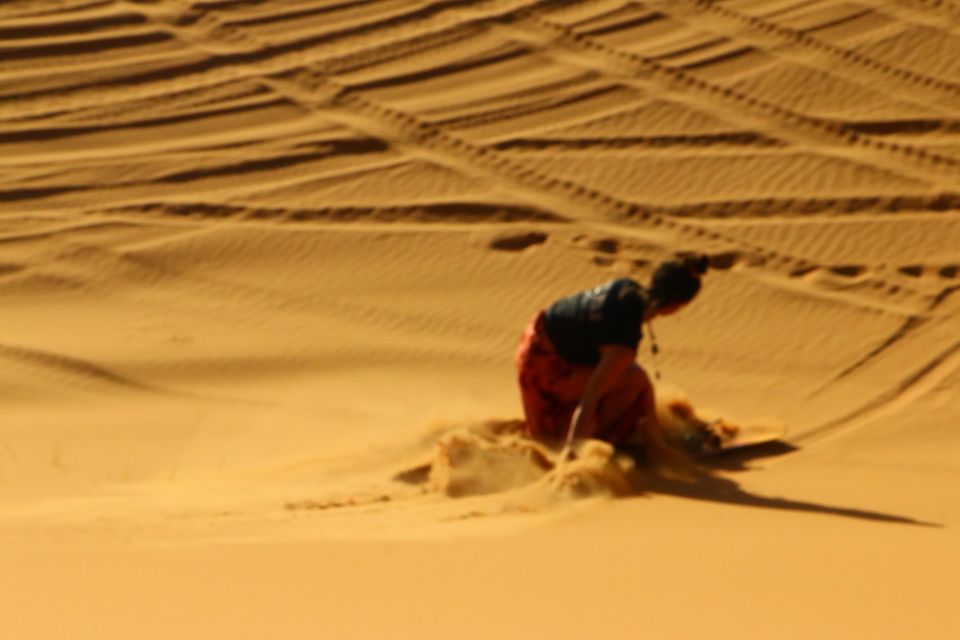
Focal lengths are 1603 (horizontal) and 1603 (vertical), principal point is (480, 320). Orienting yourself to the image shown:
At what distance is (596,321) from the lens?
5.80 meters

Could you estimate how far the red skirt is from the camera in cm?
603

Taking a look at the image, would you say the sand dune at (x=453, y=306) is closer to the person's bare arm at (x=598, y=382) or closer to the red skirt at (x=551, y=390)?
the person's bare arm at (x=598, y=382)

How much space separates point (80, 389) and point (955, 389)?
4.32 metres

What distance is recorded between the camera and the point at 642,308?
5.70 meters

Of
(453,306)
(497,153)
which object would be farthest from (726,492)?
(497,153)

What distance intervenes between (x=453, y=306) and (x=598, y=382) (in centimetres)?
344

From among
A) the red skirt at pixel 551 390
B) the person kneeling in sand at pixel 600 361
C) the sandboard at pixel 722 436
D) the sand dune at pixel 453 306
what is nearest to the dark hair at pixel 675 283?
the person kneeling in sand at pixel 600 361

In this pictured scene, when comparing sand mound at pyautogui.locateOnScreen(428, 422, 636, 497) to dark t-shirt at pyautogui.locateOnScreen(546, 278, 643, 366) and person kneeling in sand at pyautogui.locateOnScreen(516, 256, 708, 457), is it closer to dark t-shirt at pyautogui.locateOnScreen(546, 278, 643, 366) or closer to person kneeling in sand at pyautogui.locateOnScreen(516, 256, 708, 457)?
person kneeling in sand at pyautogui.locateOnScreen(516, 256, 708, 457)

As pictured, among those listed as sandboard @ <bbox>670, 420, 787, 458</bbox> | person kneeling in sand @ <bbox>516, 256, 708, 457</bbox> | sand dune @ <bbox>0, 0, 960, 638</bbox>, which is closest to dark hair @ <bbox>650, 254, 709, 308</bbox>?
person kneeling in sand @ <bbox>516, 256, 708, 457</bbox>

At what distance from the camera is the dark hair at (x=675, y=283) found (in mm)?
5645

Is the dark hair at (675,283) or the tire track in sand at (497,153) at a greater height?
the tire track in sand at (497,153)

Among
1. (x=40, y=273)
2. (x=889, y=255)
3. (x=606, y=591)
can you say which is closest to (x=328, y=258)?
(x=40, y=273)

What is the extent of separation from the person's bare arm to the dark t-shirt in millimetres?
36

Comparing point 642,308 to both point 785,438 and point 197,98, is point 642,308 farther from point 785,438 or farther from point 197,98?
point 197,98
